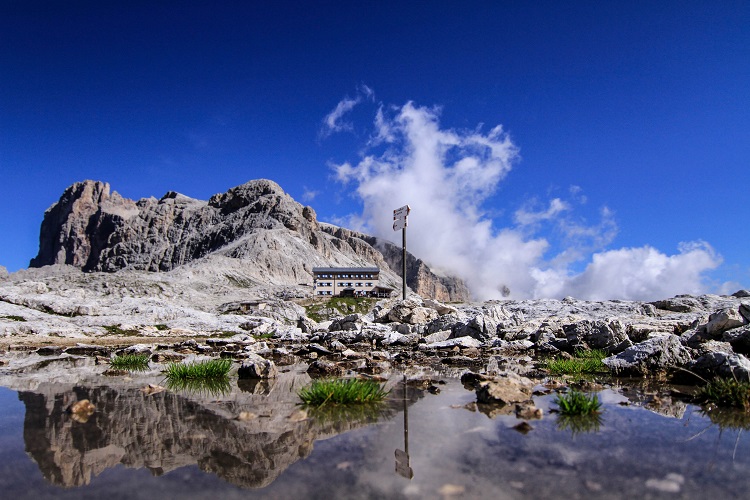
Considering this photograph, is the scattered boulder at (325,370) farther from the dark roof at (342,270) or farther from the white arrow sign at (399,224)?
the dark roof at (342,270)

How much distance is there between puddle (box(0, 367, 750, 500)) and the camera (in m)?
4.16

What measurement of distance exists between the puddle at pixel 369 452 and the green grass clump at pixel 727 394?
0.57m

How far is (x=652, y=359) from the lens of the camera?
36.6ft

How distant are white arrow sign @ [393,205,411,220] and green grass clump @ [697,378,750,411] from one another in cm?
6747

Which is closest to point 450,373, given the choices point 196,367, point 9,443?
point 196,367

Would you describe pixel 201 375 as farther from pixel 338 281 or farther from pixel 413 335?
pixel 338 281

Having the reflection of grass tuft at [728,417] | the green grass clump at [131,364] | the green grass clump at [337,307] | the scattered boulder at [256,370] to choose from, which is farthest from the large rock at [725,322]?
the green grass clump at [337,307]

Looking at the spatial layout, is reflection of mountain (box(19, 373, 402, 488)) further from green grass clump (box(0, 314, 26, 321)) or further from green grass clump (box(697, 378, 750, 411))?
green grass clump (box(0, 314, 26, 321))

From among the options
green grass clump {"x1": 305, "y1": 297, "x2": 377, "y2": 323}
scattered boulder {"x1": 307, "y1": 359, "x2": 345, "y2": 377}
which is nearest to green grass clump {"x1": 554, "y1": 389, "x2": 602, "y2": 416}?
scattered boulder {"x1": 307, "y1": 359, "x2": 345, "y2": 377}

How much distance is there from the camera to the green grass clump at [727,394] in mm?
7156

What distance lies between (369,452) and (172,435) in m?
2.79

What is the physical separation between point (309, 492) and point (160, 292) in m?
111

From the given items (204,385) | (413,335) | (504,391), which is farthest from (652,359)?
(413,335)

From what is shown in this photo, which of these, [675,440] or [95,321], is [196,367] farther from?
[95,321]
